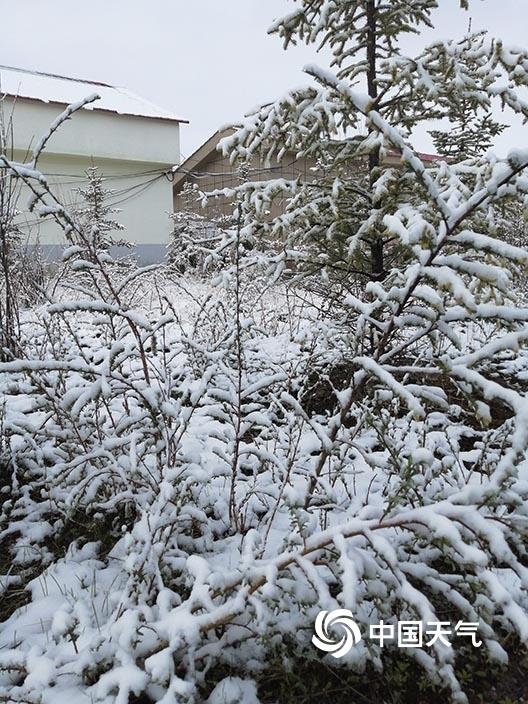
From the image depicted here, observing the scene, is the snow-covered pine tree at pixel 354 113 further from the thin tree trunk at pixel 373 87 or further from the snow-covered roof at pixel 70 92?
the snow-covered roof at pixel 70 92

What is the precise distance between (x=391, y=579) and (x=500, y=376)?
3099 millimetres

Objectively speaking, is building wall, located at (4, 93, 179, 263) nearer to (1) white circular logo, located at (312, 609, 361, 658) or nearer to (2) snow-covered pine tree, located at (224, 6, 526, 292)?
(2) snow-covered pine tree, located at (224, 6, 526, 292)

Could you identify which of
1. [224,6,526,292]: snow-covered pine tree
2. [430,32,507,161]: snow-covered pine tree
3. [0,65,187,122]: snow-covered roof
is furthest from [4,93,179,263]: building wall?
[224,6,526,292]: snow-covered pine tree

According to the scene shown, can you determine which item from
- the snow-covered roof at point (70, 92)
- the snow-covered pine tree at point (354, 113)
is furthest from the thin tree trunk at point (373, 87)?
the snow-covered roof at point (70, 92)

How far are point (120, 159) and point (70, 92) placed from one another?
2460 millimetres

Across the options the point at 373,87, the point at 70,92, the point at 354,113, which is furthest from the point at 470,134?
the point at 70,92

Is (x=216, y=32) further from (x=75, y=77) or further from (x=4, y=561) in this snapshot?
(x=4, y=561)

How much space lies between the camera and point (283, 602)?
4.76 ft

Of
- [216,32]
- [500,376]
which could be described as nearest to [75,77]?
[216,32]

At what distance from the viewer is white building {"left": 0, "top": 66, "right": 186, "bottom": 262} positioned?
1402 cm

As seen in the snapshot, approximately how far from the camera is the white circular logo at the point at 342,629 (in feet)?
4.17

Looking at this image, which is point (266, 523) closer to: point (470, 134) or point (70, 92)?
point (470, 134)

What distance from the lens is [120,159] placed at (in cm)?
1583

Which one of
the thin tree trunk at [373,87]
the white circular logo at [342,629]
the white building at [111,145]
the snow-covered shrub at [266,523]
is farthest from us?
the white building at [111,145]
